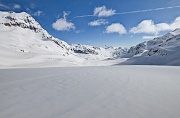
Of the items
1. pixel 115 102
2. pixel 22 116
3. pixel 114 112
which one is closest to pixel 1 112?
pixel 22 116

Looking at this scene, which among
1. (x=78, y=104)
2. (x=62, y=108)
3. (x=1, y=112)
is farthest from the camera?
(x=78, y=104)

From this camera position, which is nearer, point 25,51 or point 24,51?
point 24,51

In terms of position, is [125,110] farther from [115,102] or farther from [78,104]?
[78,104]

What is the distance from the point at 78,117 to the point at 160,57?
67.2m

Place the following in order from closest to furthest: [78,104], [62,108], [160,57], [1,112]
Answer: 1. [1,112]
2. [62,108]
3. [78,104]
4. [160,57]

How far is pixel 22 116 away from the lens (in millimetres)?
4914

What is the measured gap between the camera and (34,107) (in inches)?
227

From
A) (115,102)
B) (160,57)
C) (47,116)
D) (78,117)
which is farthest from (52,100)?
(160,57)

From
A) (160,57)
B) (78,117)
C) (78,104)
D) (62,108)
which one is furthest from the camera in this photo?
(160,57)

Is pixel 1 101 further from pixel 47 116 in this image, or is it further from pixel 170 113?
pixel 170 113

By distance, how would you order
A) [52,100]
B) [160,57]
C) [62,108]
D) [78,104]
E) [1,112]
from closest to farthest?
[1,112] < [62,108] < [78,104] < [52,100] < [160,57]

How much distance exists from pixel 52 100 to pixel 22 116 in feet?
6.24

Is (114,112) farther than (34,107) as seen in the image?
No

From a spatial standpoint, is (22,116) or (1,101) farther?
(1,101)
